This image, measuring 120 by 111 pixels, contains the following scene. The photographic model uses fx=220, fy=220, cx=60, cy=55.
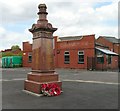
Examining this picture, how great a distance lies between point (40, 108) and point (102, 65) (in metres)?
27.5

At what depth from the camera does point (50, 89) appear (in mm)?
9414

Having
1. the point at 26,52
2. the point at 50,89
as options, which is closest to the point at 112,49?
the point at 26,52

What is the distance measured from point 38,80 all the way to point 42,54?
120 centimetres

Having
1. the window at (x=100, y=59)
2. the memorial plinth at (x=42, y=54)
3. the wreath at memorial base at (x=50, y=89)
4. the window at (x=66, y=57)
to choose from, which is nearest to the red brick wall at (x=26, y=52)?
the window at (x=66, y=57)

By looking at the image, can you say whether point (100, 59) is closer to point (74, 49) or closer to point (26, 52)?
point (74, 49)

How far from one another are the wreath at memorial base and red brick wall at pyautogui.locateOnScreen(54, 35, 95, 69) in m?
24.2

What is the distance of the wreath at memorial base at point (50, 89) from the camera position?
30.4 ft

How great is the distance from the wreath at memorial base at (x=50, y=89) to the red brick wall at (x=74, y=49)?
79.5 feet

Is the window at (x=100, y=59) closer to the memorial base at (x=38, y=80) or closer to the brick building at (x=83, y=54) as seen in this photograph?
the brick building at (x=83, y=54)

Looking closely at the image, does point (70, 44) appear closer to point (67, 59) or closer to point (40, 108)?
point (67, 59)

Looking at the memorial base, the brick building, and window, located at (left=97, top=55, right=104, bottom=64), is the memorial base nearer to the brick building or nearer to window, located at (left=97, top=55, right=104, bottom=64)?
the brick building

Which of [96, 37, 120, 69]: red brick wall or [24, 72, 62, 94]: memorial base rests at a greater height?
[96, 37, 120, 69]: red brick wall

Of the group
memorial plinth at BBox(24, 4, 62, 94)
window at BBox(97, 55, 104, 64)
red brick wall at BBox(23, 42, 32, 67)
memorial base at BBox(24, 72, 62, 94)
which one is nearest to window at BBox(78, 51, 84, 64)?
window at BBox(97, 55, 104, 64)

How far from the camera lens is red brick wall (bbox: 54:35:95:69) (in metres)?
33.5
